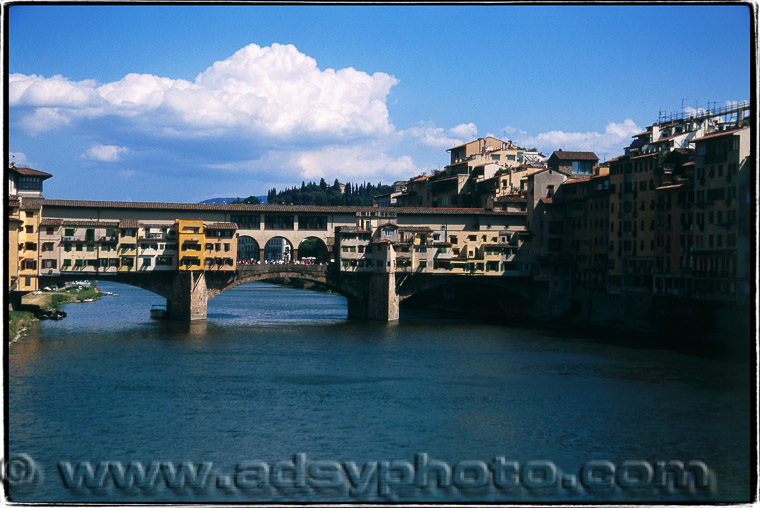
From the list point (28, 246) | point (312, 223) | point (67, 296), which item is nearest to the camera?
point (28, 246)

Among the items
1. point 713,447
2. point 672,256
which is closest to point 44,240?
point 672,256

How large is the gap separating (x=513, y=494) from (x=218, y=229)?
45313 millimetres

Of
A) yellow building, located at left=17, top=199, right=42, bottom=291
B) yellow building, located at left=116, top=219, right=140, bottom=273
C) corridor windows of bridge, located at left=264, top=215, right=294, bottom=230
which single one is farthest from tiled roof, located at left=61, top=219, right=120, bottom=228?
corridor windows of bridge, located at left=264, top=215, right=294, bottom=230

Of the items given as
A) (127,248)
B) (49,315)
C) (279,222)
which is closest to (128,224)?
(127,248)

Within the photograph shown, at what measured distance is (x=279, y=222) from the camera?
6831 cm

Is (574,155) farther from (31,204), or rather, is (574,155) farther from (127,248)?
(31,204)

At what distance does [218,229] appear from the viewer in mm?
62969

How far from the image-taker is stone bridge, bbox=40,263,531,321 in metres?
61.4

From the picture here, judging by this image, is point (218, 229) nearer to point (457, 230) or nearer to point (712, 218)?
point (457, 230)

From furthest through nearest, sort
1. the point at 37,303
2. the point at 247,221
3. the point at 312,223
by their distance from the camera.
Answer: the point at 312,223
the point at 37,303
the point at 247,221

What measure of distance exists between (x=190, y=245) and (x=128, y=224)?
4.81 meters
